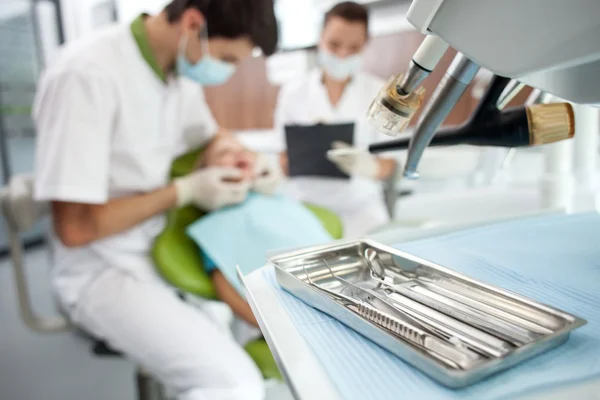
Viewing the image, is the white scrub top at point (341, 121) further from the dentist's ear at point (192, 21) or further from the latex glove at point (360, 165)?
the dentist's ear at point (192, 21)

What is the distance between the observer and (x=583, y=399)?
0.94 ft

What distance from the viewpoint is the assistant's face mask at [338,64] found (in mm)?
1627

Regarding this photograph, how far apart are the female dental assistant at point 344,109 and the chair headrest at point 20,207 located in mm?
817

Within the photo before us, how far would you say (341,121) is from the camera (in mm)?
1603

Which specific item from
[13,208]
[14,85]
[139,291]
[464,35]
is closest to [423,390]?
[464,35]

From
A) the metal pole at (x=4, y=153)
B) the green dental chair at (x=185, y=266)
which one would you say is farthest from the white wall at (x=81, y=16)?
the green dental chair at (x=185, y=266)

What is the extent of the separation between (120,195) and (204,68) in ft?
1.27

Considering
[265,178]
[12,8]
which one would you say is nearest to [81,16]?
[12,8]

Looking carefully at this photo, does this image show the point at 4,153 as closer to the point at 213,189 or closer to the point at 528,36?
the point at 213,189

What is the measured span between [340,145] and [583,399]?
111 centimetres

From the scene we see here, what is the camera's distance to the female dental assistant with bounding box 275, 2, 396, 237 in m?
1.52

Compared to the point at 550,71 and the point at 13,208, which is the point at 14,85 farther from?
the point at 550,71

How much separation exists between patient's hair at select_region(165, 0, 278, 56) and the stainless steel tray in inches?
28.7

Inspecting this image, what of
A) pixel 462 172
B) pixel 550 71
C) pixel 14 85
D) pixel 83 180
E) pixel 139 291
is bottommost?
pixel 139 291
